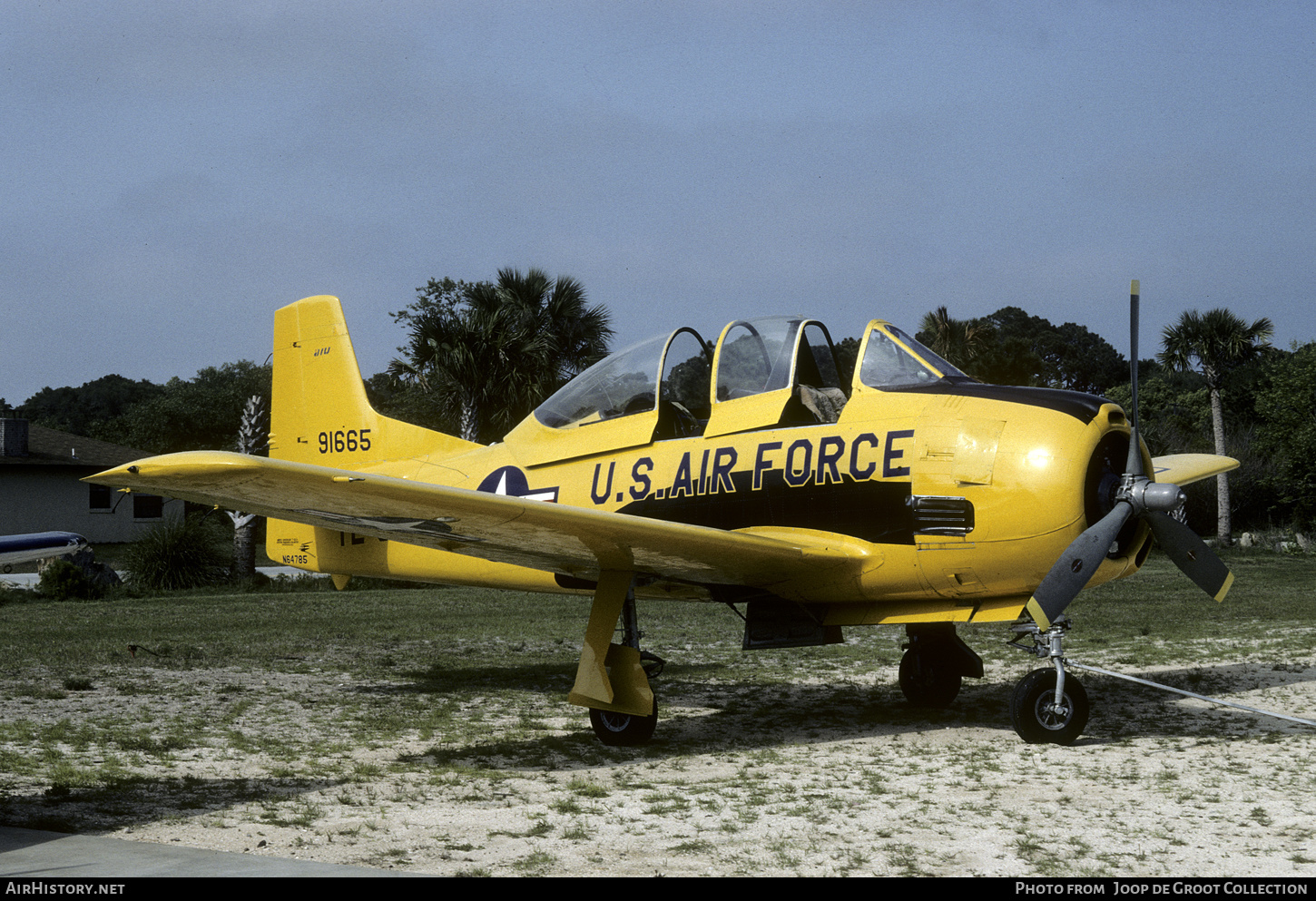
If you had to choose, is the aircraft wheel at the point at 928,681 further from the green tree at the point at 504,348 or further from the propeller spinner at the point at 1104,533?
the green tree at the point at 504,348

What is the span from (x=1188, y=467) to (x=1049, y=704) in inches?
176

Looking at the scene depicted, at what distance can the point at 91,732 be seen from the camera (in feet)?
25.6

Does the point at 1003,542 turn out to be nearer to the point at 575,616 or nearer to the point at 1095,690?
the point at 1095,690

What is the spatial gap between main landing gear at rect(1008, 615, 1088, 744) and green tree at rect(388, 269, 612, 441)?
1934cm

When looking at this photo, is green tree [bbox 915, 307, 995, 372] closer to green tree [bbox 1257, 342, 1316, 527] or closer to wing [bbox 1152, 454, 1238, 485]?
green tree [bbox 1257, 342, 1316, 527]

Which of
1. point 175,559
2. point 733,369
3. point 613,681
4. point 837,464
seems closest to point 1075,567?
point 837,464

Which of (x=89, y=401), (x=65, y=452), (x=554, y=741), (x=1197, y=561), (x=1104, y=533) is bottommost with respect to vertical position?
(x=554, y=741)

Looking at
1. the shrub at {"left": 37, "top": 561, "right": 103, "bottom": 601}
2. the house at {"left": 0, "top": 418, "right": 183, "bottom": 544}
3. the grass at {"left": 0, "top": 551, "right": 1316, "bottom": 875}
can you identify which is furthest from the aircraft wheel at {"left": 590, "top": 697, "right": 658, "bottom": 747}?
the house at {"left": 0, "top": 418, "right": 183, "bottom": 544}

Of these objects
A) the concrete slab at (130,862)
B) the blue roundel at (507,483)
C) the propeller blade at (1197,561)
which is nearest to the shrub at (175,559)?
the blue roundel at (507,483)

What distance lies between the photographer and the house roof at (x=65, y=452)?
38.0 meters

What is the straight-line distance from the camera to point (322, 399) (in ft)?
35.7

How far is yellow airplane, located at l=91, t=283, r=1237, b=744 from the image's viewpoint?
6.61 metres

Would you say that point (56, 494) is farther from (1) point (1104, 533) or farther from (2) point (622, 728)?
(1) point (1104, 533)
